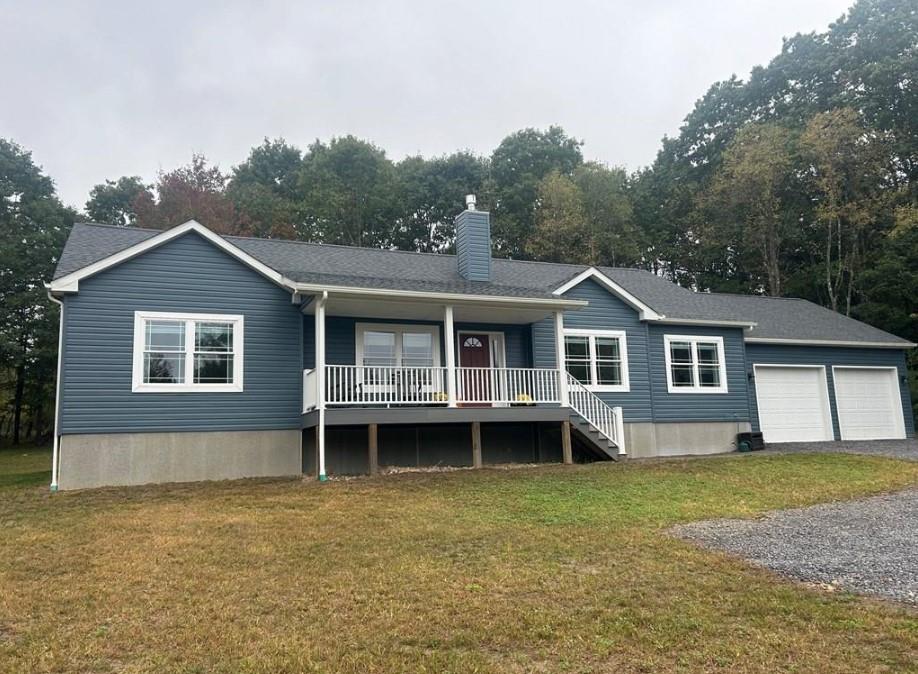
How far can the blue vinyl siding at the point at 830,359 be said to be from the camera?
1803cm

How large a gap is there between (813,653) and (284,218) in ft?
112

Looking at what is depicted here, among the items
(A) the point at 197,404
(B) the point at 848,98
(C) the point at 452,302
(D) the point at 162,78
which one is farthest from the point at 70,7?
(B) the point at 848,98

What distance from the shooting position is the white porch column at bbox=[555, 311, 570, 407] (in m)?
14.0

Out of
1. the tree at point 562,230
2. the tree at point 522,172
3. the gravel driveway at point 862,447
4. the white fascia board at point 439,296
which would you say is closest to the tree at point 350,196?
the tree at point 522,172

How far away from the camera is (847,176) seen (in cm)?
2688

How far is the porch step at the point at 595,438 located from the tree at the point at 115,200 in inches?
1236

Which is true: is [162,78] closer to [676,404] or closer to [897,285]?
[676,404]

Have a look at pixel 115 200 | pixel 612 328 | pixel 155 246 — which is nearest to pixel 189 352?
pixel 155 246

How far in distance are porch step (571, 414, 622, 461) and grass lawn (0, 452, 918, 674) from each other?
430 cm

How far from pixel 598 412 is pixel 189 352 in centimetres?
846

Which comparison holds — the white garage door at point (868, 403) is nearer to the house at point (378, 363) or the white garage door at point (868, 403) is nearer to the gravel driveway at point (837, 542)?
the house at point (378, 363)

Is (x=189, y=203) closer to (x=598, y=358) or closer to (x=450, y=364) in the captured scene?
(x=450, y=364)

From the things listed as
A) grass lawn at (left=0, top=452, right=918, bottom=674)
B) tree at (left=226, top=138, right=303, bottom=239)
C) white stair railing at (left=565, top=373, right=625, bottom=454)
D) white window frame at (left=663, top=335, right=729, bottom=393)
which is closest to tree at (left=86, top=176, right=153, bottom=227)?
tree at (left=226, top=138, right=303, bottom=239)

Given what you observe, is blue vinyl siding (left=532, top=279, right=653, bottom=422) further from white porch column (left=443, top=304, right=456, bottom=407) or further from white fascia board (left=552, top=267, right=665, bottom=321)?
white porch column (left=443, top=304, right=456, bottom=407)
